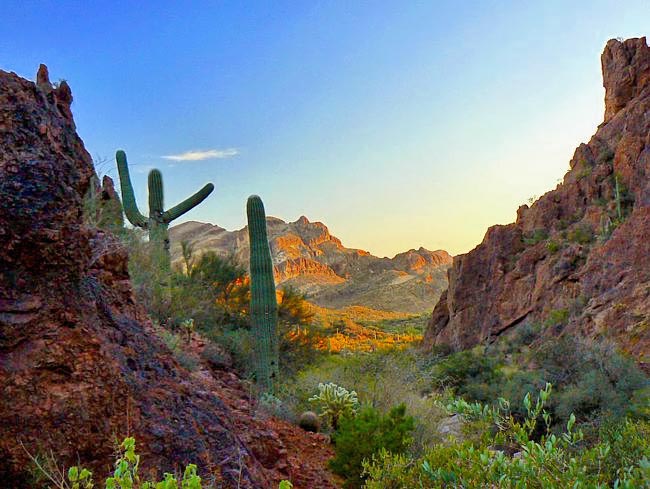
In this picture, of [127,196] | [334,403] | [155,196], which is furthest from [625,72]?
[334,403]

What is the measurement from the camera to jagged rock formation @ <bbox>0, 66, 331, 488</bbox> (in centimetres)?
297

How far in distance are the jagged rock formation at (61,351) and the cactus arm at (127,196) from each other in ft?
35.6

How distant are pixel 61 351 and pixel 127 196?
41.6 ft

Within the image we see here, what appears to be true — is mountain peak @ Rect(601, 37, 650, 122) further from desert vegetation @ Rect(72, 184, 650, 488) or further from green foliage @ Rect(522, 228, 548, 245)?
desert vegetation @ Rect(72, 184, 650, 488)

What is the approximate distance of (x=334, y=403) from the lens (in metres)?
8.35

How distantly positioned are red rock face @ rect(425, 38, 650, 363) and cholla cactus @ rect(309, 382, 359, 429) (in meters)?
9.44

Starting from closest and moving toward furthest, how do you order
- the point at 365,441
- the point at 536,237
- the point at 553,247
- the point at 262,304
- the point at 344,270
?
the point at 365,441 → the point at 262,304 → the point at 553,247 → the point at 536,237 → the point at 344,270

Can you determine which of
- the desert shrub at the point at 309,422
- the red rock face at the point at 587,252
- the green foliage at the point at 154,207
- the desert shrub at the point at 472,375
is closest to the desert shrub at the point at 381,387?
the desert shrub at the point at 309,422

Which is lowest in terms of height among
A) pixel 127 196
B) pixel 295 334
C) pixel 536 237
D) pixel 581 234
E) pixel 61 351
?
pixel 295 334

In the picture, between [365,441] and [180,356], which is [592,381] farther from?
[180,356]

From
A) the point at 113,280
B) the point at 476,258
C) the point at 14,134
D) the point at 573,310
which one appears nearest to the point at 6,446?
the point at 14,134

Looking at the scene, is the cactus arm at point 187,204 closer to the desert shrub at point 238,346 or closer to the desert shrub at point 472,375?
the desert shrub at point 238,346

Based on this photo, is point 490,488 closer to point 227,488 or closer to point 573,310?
point 227,488

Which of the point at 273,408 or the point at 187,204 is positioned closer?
the point at 273,408
